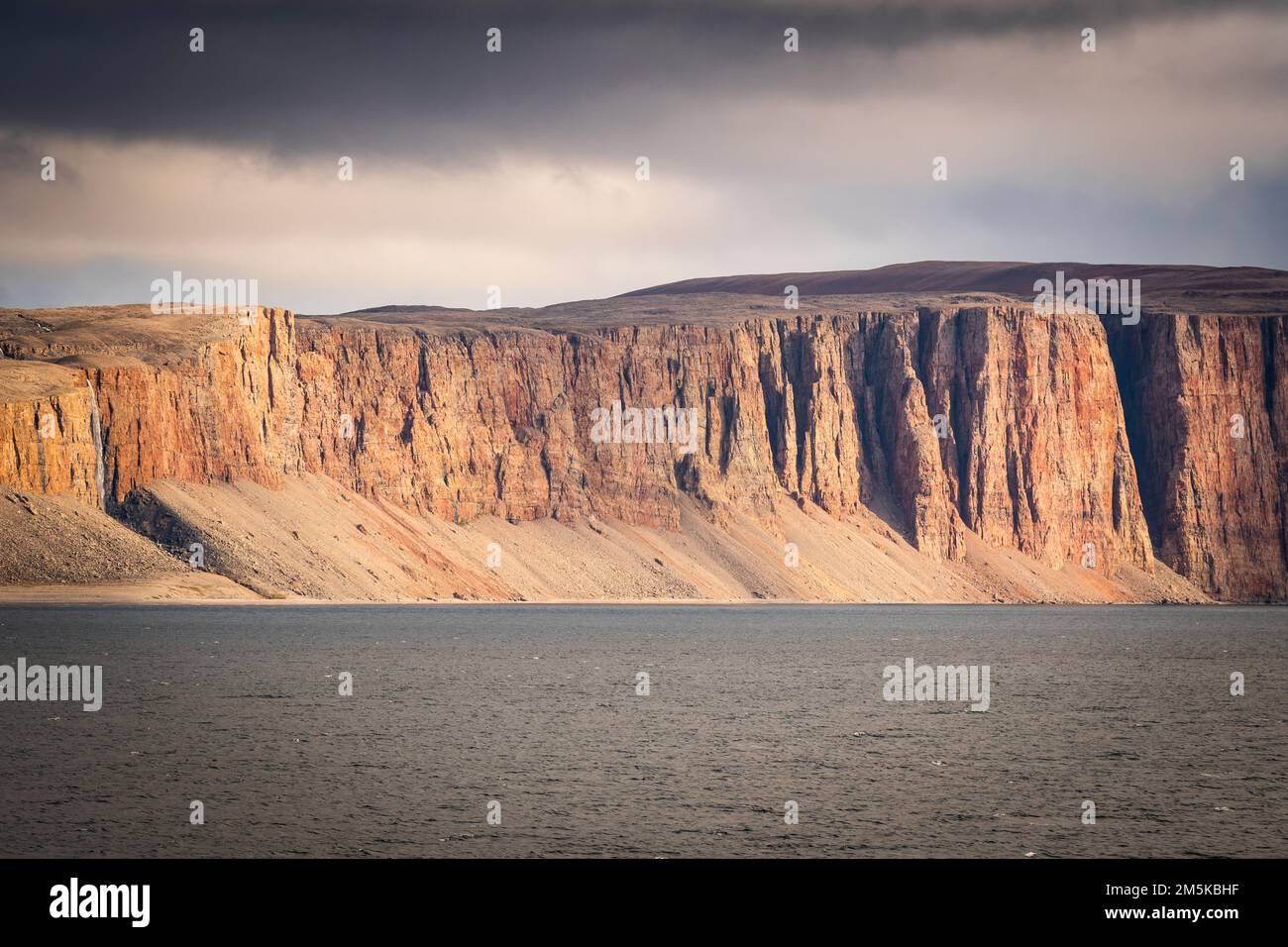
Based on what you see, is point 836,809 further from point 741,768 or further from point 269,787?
point 269,787

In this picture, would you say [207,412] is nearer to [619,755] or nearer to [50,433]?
[50,433]

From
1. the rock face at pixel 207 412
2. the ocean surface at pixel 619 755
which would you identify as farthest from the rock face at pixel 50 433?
the ocean surface at pixel 619 755

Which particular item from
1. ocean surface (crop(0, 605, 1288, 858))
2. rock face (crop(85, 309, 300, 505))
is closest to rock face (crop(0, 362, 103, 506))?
rock face (crop(85, 309, 300, 505))

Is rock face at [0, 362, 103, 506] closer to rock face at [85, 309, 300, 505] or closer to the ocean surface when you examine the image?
rock face at [85, 309, 300, 505]

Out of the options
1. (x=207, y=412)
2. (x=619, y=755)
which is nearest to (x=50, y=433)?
(x=207, y=412)

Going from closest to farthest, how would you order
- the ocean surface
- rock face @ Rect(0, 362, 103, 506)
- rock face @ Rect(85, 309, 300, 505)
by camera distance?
the ocean surface
rock face @ Rect(0, 362, 103, 506)
rock face @ Rect(85, 309, 300, 505)

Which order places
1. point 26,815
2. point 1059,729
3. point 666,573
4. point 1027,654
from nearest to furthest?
point 26,815, point 1059,729, point 1027,654, point 666,573

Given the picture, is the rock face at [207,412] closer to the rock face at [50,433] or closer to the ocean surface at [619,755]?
the rock face at [50,433]
